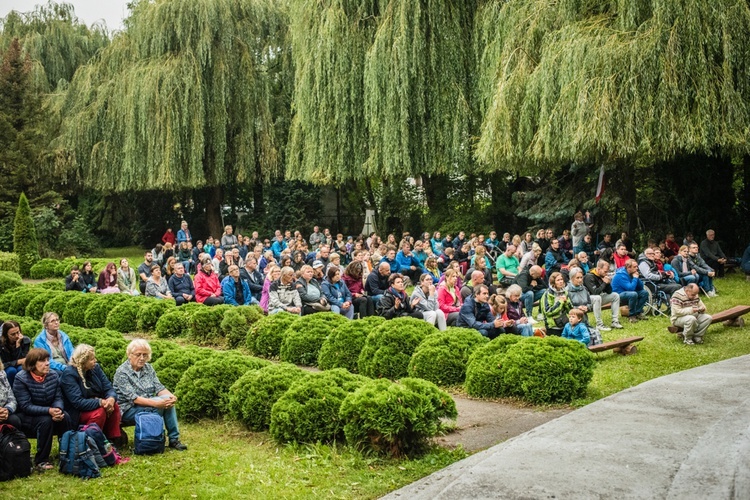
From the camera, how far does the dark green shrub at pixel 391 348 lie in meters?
9.89

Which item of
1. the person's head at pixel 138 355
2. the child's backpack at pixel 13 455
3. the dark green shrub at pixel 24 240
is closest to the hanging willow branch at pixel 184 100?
the dark green shrub at pixel 24 240

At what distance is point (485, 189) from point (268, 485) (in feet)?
72.6

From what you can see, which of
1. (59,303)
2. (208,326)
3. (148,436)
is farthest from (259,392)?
(59,303)

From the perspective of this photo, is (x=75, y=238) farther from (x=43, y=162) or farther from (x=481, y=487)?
(x=481, y=487)

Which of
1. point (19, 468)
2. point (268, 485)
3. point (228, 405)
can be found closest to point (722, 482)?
point (268, 485)

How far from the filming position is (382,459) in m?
6.80

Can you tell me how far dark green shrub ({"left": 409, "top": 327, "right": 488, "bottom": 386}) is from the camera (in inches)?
372

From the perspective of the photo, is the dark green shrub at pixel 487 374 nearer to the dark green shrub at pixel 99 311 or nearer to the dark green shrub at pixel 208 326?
the dark green shrub at pixel 208 326

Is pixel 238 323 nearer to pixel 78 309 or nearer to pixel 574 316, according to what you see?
pixel 78 309

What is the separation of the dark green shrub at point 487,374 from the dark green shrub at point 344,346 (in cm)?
185

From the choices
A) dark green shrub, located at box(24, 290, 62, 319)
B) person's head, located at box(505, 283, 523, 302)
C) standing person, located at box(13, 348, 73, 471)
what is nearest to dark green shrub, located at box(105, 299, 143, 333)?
dark green shrub, located at box(24, 290, 62, 319)

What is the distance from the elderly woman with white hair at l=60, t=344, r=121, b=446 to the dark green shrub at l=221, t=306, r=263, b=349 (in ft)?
16.5

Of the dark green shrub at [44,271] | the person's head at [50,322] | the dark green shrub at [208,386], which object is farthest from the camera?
the dark green shrub at [44,271]

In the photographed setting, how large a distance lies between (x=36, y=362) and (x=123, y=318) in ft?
24.2
